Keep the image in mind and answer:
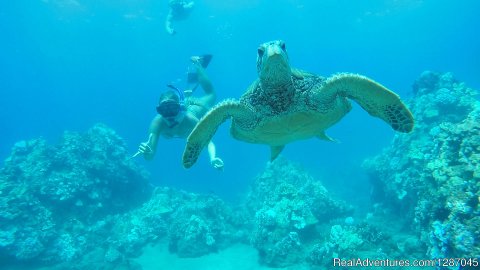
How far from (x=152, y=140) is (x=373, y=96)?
196 inches

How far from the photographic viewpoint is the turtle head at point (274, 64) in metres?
3.37

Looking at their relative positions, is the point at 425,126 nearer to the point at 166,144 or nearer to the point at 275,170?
the point at 275,170

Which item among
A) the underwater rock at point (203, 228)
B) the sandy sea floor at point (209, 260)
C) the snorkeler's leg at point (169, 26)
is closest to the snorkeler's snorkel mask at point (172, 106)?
the sandy sea floor at point (209, 260)

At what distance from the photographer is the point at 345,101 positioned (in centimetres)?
478

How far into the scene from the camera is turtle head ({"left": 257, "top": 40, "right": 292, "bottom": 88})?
3.37 meters

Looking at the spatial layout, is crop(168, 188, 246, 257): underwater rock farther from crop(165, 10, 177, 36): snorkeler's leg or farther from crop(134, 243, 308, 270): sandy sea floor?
crop(165, 10, 177, 36): snorkeler's leg

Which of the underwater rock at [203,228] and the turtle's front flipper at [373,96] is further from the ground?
the underwater rock at [203,228]

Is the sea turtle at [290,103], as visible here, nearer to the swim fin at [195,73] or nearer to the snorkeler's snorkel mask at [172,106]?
the snorkeler's snorkel mask at [172,106]

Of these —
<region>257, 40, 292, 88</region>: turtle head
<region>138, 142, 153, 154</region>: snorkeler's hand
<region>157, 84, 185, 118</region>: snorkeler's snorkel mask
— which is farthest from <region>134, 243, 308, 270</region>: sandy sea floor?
<region>257, 40, 292, 88</region>: turtle head

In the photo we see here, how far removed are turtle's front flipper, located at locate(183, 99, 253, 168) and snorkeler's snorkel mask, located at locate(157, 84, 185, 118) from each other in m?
2.11

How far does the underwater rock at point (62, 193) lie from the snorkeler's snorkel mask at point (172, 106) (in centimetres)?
997

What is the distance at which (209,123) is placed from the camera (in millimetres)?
4312

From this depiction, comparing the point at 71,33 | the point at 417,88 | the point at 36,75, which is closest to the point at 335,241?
the point at 417,88

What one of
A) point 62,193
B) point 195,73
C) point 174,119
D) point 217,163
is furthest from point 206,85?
point 62,193
